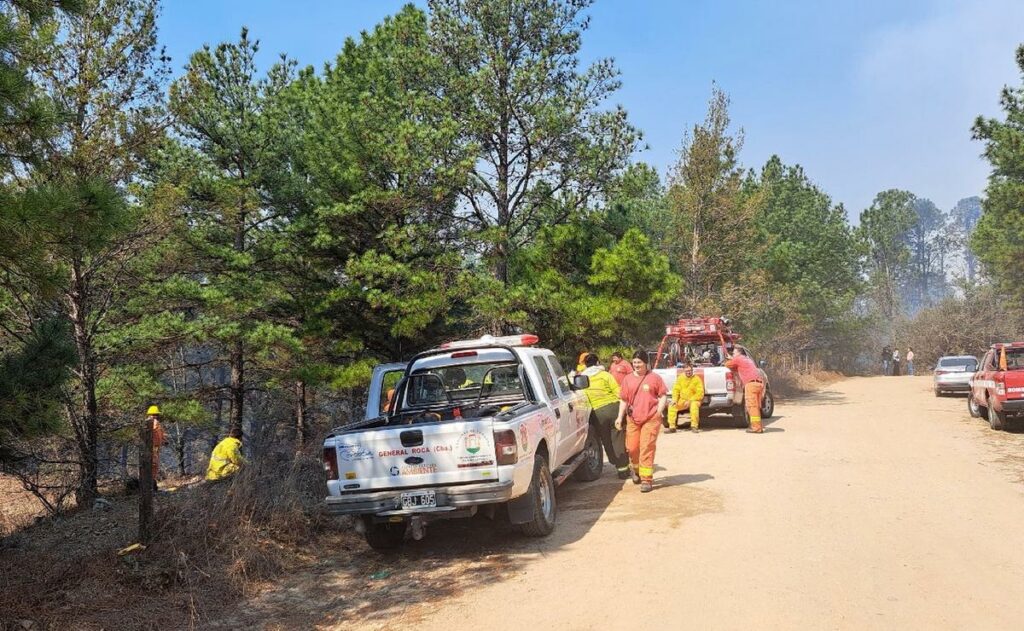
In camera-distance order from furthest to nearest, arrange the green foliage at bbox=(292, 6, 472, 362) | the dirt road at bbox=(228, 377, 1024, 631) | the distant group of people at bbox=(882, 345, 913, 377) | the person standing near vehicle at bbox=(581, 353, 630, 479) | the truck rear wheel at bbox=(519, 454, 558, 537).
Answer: the distant group of people at bbox=(882, 345, 913, 377) → the green foliage at bbox=(292, 6, 472, 362) → the person standing near vehicle at bbox=(581, 353, 630, 479) → the truck rear wheel at bbox=(519, 454, 558, 537) → the dirt road at bbox=(228, 377, 1024, 631)

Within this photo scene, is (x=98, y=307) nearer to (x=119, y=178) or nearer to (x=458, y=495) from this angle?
(x=119, y=178)

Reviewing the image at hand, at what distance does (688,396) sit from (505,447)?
10.0 metres

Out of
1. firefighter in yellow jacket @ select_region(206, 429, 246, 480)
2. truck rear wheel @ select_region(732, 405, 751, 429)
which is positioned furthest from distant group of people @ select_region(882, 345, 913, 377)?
firefighter in yellow jacket @ select_region(206, 429, 246, 480)

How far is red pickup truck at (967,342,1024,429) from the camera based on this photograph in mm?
14109

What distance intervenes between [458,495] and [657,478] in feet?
15.2

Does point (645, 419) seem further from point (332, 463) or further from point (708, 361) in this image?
point (708, 361)

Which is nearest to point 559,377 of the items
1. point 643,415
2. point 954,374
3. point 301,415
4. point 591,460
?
point 643,415

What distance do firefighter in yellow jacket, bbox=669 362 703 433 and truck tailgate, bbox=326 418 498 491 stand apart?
992 cm

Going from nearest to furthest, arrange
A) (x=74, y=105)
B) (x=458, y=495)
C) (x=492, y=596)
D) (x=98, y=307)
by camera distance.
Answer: (x=492, y=596) < (x=458, y=495) < (x=74, y=105) < (x=98, y=307)

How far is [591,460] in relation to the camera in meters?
10.7

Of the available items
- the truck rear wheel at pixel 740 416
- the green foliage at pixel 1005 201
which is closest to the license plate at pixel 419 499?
the truck rear wheel at pixel 740 416

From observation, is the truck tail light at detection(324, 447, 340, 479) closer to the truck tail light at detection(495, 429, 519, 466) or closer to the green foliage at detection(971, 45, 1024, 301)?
the truck tail light at detection(495, 429, 519, 466)

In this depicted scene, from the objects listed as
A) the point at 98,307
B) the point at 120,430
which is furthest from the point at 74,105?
the point at 120,430

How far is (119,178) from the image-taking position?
13477 millimetres
